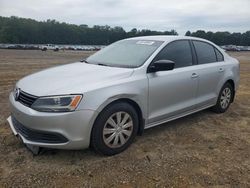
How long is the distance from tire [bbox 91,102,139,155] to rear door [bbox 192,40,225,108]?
5.51ft

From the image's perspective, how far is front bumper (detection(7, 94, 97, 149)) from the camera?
337 cm

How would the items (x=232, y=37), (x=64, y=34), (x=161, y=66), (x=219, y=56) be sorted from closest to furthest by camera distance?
(x=161, y=66), (x=219, y=56), (x=232, y=37), (x=64, y=34)

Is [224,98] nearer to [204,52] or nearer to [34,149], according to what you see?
[204,52]

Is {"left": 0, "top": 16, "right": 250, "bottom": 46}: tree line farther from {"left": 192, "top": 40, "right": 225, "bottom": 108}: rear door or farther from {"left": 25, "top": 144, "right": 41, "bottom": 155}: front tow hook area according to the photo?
{"left": 25, "top": 144, "right": 41, "bottom": 155}: front tow hook area

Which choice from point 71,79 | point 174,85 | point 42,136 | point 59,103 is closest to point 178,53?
point 174,85

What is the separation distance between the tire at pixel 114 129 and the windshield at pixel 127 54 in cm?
76

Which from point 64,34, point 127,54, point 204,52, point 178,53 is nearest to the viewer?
point 127,54

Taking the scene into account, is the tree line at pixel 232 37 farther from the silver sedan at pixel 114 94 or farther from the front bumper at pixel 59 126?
the front bumper at pixel 59 126

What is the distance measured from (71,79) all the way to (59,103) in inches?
19.3

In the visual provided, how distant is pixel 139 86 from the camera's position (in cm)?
402

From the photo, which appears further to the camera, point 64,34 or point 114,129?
point 64,34

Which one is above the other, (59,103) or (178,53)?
(178,53)

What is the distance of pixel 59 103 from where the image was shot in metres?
3.40

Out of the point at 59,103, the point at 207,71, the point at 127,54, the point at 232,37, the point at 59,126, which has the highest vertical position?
the point at 232,37
